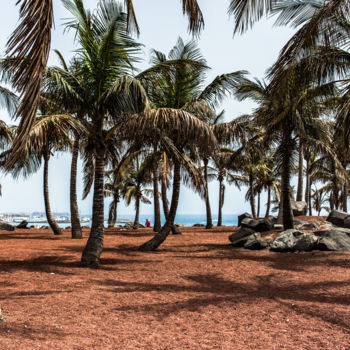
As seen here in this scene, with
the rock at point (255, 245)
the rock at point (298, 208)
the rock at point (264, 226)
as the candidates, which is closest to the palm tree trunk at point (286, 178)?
the rock at point (264, 226)

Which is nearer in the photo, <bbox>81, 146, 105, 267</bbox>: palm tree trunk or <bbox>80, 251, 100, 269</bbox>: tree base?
<bbox>80, 251, 100, 269</bbox>: tree base

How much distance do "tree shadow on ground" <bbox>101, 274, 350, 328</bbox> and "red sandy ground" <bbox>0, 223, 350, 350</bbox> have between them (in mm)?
16

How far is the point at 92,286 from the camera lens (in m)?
5.72

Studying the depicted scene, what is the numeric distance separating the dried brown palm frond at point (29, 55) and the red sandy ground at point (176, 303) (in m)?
2.25

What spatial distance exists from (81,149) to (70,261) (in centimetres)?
765

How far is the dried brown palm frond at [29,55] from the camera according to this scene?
104 inches

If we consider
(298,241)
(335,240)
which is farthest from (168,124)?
(335,240)

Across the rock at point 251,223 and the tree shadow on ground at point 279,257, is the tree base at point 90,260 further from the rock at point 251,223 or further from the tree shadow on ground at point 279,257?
the rock at point 251,223

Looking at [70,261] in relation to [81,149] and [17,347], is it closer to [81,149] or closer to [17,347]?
[17,347]

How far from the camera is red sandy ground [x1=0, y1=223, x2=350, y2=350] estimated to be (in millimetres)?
3408

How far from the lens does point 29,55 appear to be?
2.69m

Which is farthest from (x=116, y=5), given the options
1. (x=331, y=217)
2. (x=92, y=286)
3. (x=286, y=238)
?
(x=331, y=217)

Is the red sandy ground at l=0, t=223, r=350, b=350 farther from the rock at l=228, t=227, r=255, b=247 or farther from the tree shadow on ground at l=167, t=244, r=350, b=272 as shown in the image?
the rock at l=228, t=227, r=255, b=247

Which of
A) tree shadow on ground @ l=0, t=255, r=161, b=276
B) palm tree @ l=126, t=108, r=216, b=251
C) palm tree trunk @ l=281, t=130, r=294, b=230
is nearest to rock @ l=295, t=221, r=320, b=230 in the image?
palm tree trunk @ l=281, t=130, r=294, b=230
